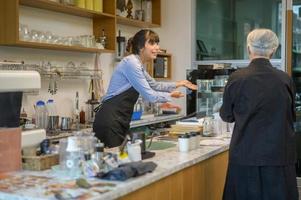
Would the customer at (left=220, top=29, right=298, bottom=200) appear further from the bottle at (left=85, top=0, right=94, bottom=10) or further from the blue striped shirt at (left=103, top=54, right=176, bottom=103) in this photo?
the bottle at (left=85, top=0, right=94, bottom=10)

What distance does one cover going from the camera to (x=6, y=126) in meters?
2.02

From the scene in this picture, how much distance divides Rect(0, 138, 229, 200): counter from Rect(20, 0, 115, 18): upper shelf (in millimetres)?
1987

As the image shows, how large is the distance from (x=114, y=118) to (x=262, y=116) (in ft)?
3.90

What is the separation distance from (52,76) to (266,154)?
237cm

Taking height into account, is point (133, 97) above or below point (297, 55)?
below

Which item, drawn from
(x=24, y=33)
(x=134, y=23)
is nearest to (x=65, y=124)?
(x=24, y=33)

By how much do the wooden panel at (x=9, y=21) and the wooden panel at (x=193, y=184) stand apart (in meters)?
1.89

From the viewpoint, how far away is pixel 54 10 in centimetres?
416

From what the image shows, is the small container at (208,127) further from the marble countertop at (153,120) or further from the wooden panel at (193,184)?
the marble countertop at (153,120)

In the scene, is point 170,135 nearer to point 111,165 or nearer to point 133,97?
point 133,97

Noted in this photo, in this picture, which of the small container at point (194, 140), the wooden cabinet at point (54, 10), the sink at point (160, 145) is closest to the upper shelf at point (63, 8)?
the wooden cabinet at point (54, 10)

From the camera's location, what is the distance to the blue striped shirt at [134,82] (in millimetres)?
2877

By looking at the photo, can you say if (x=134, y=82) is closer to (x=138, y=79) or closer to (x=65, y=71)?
(x=138, y=79)

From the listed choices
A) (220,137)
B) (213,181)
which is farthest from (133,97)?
(213,181)
